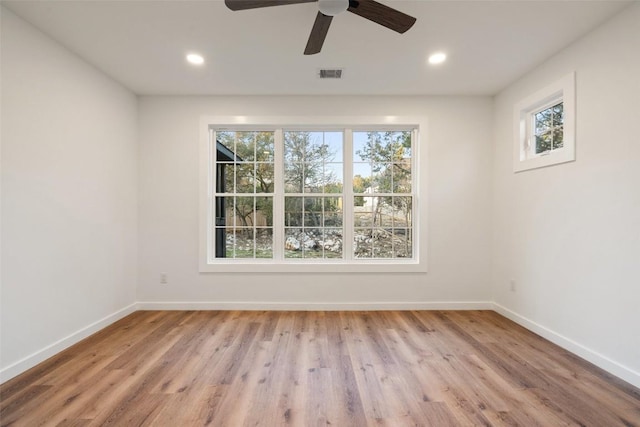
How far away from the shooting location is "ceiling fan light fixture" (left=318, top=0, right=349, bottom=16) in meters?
1.72

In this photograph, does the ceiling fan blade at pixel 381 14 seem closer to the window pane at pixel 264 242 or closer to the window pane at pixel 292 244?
the window pane at pixel 292 244

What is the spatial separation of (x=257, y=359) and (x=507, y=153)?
136 inches

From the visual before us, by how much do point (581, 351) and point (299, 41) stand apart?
350 centimetres

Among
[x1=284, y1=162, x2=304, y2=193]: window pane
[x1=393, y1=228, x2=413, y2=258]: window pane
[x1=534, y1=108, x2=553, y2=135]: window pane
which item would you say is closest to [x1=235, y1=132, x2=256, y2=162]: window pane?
[x1=284, y1=162, x2=304, y2=193]: window pane

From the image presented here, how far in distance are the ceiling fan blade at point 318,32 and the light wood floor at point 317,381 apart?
2440 mm

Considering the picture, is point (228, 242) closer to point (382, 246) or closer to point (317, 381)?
point (382, 246)

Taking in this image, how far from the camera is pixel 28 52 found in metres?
2.24

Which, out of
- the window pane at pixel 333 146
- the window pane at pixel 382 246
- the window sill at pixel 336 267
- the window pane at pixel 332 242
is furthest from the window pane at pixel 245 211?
the window pane at pixel 382 246

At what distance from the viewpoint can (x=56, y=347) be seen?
245 centimetres

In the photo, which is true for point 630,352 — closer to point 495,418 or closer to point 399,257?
point 495,418

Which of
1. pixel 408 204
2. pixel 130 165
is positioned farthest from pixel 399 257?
pixel 130 165

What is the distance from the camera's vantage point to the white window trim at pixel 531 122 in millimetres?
2549

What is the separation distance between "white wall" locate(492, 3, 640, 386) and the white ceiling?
279mm

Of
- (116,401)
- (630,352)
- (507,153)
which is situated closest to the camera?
(116,401)
